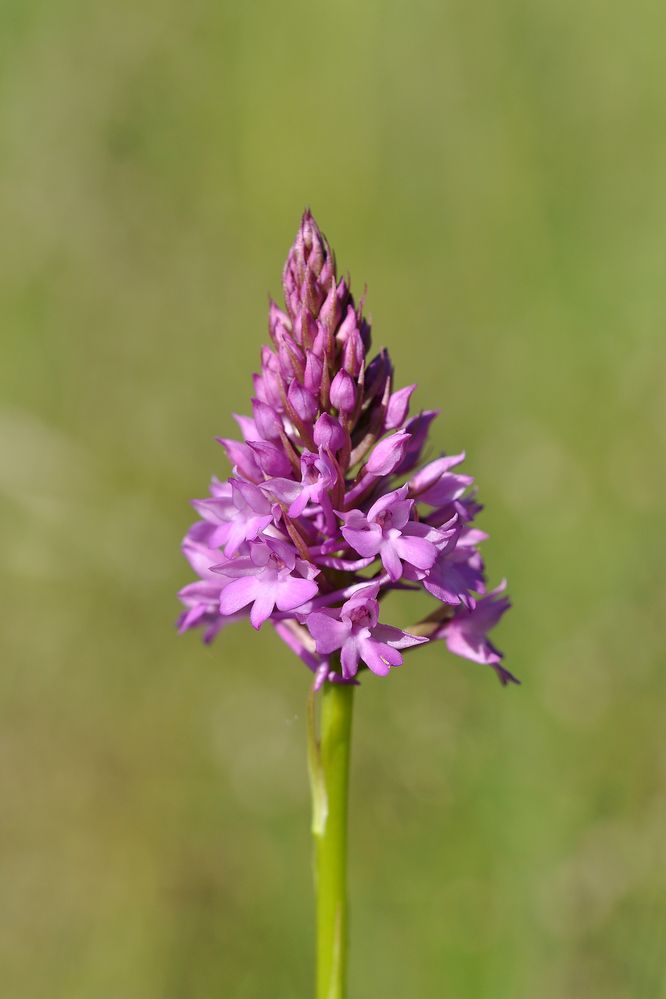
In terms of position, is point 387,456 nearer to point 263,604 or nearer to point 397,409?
point 397,409

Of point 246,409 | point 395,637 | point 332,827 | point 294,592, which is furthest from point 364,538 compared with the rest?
point 246,409

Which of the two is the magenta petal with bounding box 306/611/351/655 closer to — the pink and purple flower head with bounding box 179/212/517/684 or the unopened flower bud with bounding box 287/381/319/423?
the pink and purple flower head with bounding box 179/212/517/684

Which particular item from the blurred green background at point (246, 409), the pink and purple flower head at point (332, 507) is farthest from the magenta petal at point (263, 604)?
the blurred green background at point (246, 409)

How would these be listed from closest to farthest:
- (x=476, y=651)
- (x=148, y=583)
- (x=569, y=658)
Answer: (x=476, y=651)
(x=569, y=658)
(x=148, y=583)

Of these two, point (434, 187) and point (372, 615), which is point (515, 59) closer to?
point (434, 187)

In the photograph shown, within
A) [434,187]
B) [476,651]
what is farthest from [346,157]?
[476,651]

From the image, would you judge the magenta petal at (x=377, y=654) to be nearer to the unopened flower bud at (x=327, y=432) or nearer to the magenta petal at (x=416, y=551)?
the magenta petal at (x=416, y=551)

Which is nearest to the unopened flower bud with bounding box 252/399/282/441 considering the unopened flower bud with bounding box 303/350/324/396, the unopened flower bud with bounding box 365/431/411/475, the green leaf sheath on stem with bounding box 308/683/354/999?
the unopened flower bud with bounding box 303/350/324/396

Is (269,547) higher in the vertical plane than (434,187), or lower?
lower
